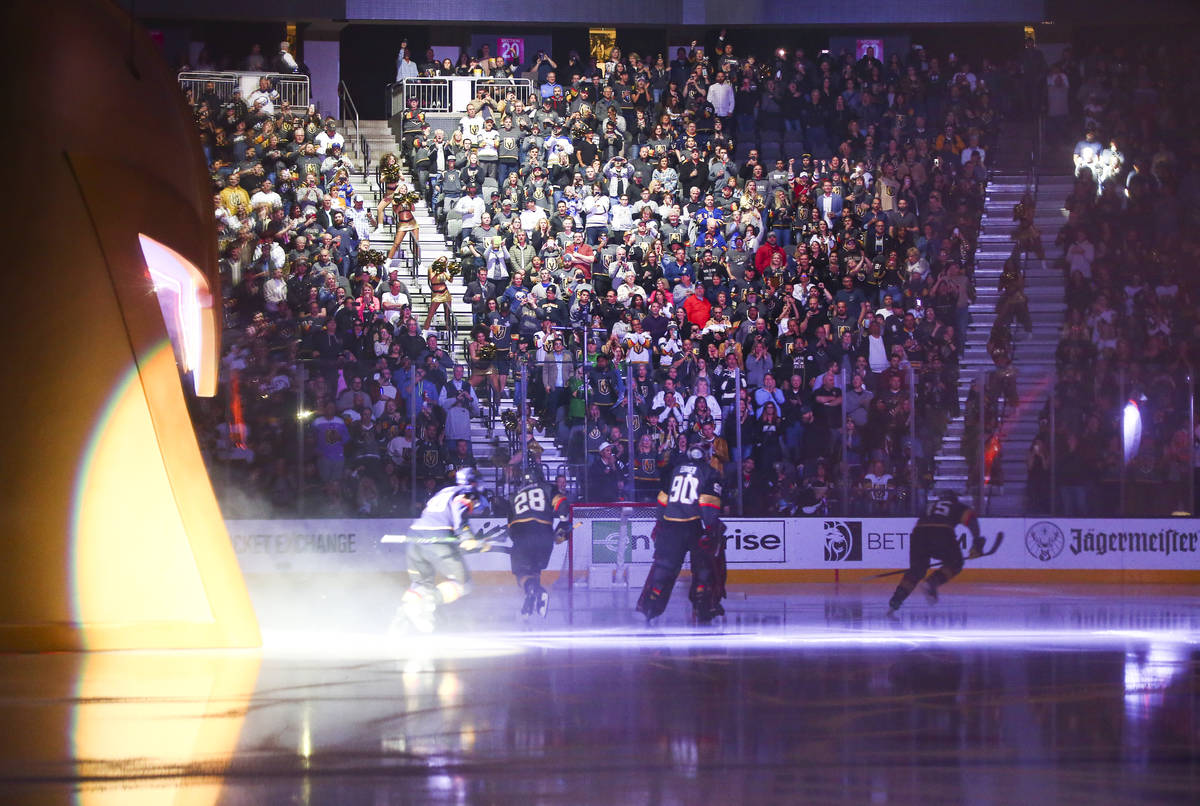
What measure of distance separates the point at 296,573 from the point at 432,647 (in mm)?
6590

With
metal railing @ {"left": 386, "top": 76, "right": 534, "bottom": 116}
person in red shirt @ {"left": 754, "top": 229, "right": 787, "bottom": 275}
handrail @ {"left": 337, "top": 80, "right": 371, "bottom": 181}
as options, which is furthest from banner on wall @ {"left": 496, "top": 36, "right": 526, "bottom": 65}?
person in red shirt @ {"left": 754, "top": 229, "right": 787, "bottom": 275}

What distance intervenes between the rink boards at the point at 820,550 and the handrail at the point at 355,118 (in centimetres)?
893

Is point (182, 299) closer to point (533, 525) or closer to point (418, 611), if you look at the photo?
point (418, 611)

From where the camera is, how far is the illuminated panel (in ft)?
36.3

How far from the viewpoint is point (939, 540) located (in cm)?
1537

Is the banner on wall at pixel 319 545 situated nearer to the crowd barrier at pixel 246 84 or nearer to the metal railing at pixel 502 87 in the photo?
the crowd barrier at pixel 246 84

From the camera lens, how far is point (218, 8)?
86.4ft

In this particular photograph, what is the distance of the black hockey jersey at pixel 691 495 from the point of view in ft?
46.8

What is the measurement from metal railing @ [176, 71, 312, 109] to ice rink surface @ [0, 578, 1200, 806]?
561 inches

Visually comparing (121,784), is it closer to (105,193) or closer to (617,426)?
(105,193)

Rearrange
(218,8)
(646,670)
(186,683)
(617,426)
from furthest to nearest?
(218,8) < (617,426) < (646,670) < (186,683)

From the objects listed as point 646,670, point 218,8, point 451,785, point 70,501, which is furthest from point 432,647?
point 218,8

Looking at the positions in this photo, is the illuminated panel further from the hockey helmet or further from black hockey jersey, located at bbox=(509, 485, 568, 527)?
black hockey jersey, located at bbox=(509, 485, 568, 527)

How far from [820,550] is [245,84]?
14.3 m
